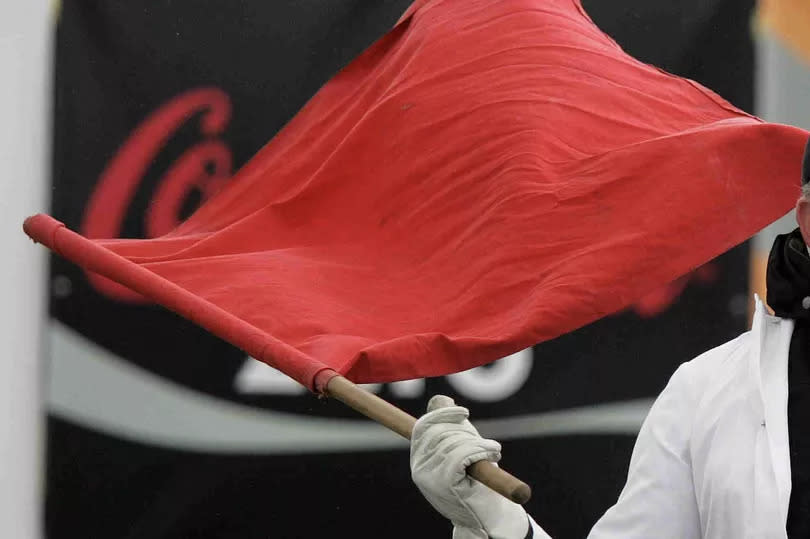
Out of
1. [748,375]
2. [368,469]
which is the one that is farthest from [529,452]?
[748,375]

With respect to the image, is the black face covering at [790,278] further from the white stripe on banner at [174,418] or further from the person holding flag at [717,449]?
the white stripe on banner at [174,418]

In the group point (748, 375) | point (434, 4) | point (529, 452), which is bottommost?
point (529, 452)

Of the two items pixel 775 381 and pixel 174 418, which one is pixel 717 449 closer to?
pixel 775 381

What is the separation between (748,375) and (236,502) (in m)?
1.47

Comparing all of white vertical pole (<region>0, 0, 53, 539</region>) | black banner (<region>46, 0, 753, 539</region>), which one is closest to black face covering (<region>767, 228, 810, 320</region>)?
black banner (<region>46, 0, 753, 539</region>)

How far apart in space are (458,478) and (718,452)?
0.93 feet

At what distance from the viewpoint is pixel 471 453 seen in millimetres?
1236

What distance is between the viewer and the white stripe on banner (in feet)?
8.25

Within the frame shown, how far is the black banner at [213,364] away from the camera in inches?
99.3

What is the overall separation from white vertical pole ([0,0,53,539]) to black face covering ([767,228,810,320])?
1.53 m

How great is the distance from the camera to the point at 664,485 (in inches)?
54.5

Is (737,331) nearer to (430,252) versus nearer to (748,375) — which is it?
(430,252)

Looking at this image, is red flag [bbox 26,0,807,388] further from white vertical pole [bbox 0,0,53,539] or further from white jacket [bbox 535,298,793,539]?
white vertical pole [bbox 0,0,53,539]

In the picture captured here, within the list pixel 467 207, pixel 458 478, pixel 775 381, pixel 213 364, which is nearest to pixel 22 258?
pixel 213 364
